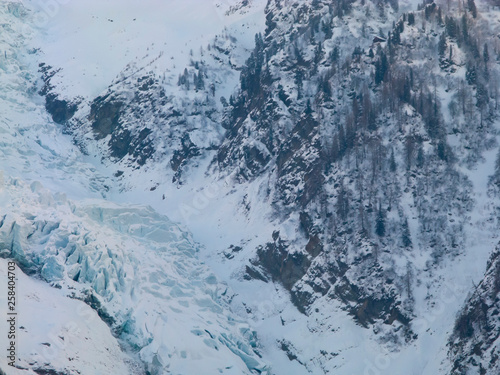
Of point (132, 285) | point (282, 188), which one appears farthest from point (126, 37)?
point (132, 285)

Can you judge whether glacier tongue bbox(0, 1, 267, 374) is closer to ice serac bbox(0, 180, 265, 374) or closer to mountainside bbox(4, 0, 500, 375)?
ice serac bbox(0, 180, 265, 374)

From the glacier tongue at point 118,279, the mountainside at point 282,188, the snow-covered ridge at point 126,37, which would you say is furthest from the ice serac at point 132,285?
the snow-covered ridge at point 126,37

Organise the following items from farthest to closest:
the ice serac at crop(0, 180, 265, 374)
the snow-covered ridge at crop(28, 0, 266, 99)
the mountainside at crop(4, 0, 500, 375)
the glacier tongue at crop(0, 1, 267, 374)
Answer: the snow-covered ridge at crop(28, 0, 266, 99) → the mountainside at crop(4, 0, 500, 375) → the ice serac at crop(0, 180, 265, 374) → the glacier tongue at crop(0, 1, 267, 374)

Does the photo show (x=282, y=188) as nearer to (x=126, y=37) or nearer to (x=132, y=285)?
(x=132, y=285)

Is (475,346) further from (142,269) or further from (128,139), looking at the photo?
(128,139)

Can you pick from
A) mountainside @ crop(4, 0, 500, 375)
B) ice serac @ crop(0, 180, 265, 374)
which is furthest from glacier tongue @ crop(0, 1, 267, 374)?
mountainside @ crop(4, 0, 500, 375)

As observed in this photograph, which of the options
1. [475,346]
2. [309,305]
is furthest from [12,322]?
[475,346]

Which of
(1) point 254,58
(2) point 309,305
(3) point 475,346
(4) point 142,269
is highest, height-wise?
(1) point 254,58
